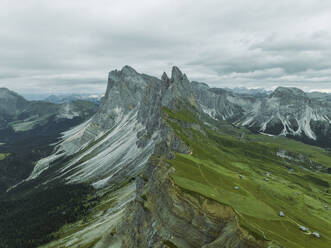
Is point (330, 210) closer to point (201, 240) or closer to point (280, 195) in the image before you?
point (280, 195)

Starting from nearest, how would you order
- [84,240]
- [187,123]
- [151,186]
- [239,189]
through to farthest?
[151,186] < [239,189] < [84,240] < [187,123]

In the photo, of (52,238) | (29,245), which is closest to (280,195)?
(52,238)

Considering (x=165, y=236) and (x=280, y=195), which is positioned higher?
(x=165, y=236)

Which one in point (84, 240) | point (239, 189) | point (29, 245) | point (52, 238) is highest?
point (239, 189)

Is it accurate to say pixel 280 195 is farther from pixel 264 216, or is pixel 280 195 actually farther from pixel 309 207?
pixel 264 216

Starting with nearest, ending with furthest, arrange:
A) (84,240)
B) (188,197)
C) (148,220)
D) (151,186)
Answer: (188,197) → (148,220) → (151,186) → (84,240)

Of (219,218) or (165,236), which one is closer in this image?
(219,218)

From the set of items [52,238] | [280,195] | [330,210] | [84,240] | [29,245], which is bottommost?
[29,245]

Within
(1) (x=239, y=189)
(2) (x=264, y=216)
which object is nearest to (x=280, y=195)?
(1) (x=239, y=189)

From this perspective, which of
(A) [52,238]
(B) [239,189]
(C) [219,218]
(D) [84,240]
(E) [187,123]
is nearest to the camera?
(C) [219,218]
